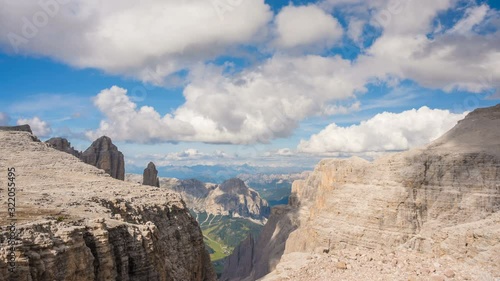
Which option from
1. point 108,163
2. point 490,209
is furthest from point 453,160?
point 108,163

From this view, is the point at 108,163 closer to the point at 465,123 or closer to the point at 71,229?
the point at 71,229

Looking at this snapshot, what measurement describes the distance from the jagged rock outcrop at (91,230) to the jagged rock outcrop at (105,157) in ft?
171

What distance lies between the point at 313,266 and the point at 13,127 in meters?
88.1

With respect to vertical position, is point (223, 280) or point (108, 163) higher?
point (108, 163)

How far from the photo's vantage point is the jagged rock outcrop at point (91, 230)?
2445 centimetres

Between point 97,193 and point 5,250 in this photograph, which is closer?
point 5,250

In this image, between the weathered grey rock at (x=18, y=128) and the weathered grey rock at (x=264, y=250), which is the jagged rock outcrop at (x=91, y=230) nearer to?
the weathered grey rock at (x=18, y=128)

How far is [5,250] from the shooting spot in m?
22.0

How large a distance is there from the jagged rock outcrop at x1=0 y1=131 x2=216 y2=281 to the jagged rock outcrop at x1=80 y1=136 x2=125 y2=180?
52069 mm

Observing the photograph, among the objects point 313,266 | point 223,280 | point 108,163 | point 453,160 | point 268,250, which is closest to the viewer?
point 313,266

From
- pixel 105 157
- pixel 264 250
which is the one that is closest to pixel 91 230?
pixel 105 157

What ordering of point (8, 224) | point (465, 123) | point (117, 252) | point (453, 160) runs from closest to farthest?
point (8, 224) → point (117, 252) → point (453, 160) → point (465, 123)

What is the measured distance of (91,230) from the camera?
29.8 m

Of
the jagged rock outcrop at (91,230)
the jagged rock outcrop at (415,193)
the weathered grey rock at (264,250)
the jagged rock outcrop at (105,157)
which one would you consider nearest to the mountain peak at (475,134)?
the jagged rock outcrop at (415,193)
